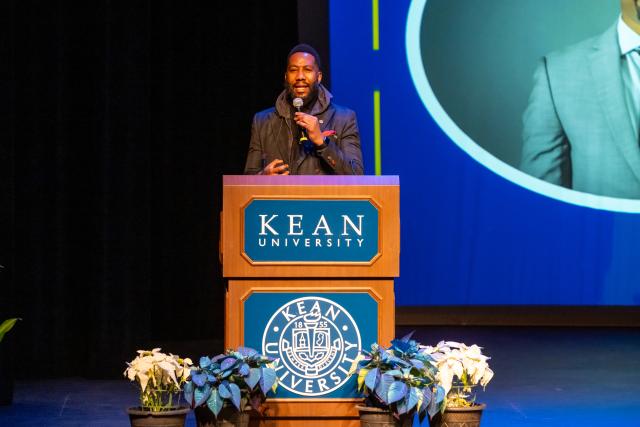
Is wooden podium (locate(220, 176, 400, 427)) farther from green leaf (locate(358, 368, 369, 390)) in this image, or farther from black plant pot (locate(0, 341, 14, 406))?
black plant pot (locate(0, 341, 14, 406))

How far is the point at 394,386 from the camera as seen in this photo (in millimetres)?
3016

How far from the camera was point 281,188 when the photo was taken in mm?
3131

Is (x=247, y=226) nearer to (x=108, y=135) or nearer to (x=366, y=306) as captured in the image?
(x=366, y=306)

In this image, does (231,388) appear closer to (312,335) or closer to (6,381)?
(312,335)

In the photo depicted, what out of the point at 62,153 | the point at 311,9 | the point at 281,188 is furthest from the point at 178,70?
the point at 281,188

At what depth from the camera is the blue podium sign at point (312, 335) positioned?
311 cm

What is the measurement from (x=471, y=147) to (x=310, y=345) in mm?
4201

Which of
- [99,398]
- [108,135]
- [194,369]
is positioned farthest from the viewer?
[108,135]

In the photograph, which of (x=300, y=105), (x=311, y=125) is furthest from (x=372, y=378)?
(x=300, y=105)

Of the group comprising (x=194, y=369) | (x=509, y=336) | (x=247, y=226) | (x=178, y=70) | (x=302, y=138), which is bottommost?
(x=509, y=336)

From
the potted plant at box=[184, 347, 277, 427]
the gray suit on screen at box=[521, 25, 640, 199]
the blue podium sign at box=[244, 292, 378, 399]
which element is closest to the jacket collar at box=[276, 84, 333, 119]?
the blue podium sign at box=[244, 292, 378, 399]

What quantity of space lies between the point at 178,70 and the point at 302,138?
3.60m

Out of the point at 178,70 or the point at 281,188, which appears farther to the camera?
the point at 178,70

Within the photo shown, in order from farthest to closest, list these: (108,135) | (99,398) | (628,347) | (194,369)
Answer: (628,347) → (108,135) → (99,398) → (194,369)
